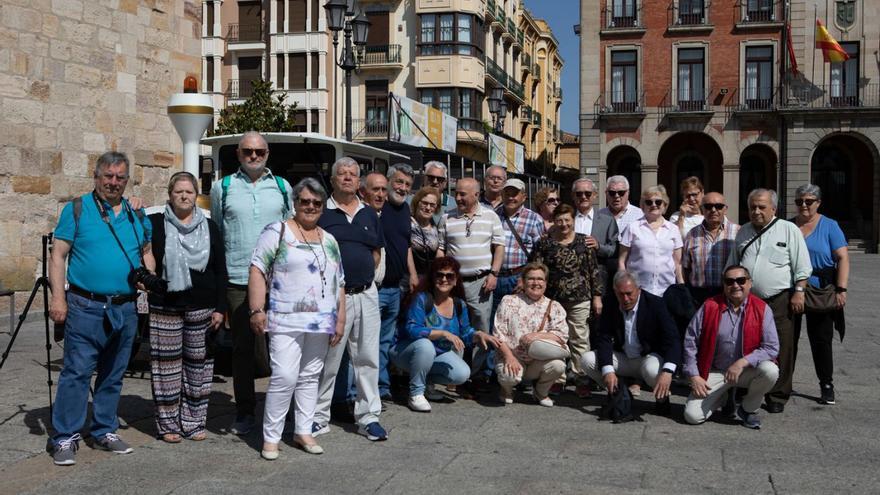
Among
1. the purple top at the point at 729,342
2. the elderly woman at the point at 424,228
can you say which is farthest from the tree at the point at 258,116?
the purple top at the point at 729,342

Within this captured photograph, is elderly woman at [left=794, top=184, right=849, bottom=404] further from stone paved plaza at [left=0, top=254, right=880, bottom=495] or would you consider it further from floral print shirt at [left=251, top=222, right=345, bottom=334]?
floral print shirt at [left=251, top=222, right=345, bottom=334]

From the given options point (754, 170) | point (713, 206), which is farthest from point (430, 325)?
point (754, 170)

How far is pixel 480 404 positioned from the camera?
7.04 meters

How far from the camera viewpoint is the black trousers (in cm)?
716

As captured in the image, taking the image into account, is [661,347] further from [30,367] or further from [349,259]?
[30,367]

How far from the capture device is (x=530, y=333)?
694 centimetres

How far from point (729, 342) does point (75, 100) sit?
852 centimetres

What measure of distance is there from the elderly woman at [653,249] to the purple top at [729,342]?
62 centimetres

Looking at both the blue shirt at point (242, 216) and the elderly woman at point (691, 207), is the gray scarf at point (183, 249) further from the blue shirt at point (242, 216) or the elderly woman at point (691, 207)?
the elderly woman at point (691, 207)

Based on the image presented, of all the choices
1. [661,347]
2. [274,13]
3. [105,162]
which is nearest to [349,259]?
[105,162]

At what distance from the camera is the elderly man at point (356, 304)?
5918 millimetres

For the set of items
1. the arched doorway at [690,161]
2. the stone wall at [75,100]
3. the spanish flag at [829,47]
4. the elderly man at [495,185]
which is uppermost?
the spanish flag at [829,47]

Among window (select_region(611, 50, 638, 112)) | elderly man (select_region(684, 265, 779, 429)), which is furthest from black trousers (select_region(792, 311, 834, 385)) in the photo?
window (select_region(611, 50, 638, 112))

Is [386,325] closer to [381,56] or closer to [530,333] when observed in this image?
[530,333]
